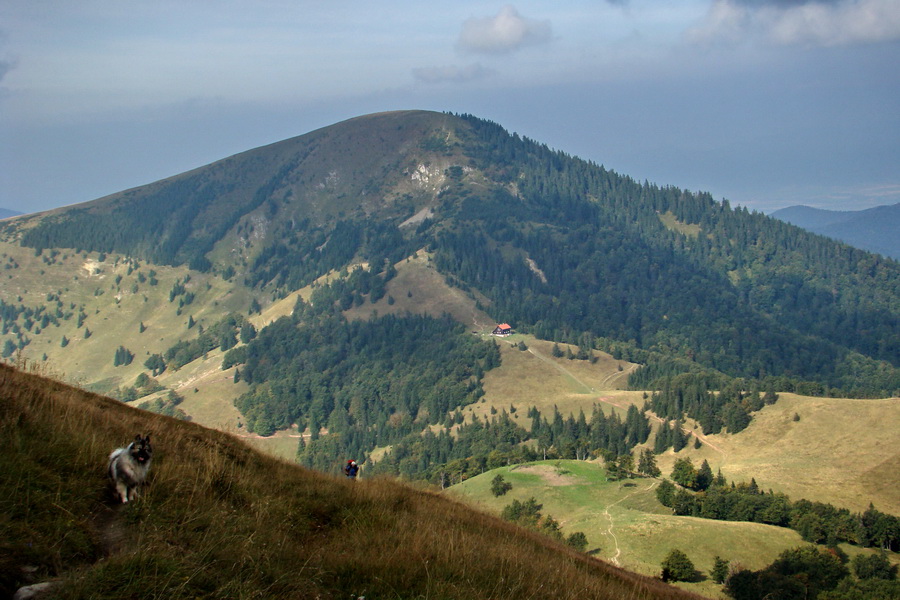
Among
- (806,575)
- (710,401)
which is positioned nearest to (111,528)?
(806,575)

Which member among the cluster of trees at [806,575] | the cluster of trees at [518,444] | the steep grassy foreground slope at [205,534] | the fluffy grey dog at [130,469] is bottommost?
the cluster of trees at [518,444]

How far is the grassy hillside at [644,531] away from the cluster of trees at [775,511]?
2768 mm

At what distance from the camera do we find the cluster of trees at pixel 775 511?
81062mm

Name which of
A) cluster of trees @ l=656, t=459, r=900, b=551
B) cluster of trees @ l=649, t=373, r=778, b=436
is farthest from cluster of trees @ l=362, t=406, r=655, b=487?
cluster of trees @ l=656, t=459, r=900, b=551

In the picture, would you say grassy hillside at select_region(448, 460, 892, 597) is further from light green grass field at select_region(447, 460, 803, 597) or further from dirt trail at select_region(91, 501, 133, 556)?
dirt trail at select_region(91, 501, 133, 556)

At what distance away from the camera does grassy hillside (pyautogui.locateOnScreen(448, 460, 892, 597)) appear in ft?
224

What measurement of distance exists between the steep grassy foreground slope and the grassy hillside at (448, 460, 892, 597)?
36864 millimetres

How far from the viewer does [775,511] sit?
303 ft

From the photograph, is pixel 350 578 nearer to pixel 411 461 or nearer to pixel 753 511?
pixel 753 511

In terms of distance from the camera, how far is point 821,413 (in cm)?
13875

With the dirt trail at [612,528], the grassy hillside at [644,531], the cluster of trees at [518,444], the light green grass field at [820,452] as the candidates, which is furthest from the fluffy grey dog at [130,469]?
the cluster of trees at [518,444]

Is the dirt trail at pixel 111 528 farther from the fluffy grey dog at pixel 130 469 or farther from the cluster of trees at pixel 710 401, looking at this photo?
the cluster of trees at pixel 710 401

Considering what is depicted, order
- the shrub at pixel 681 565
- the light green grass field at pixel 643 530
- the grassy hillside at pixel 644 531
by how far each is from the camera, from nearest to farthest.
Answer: the shrub at pixel 681 565 < the grassy hillside at pixel 644 531 < the light green grass field at pixel 643 530

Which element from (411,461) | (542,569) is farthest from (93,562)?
(411,461)
